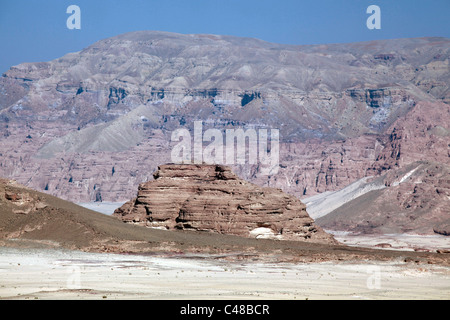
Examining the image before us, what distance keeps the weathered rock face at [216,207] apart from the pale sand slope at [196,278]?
51.5 ft

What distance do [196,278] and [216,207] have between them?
33.6 m

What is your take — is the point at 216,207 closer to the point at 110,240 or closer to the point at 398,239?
the point at 110,240

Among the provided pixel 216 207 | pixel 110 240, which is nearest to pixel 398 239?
pixel 216 207

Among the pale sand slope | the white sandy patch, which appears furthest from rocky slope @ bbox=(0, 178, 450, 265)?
the white sandy patch

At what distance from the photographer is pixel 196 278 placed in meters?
53.3

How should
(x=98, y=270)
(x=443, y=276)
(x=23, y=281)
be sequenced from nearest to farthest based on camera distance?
(x=23, y=281), (x=98, y=270), (x=443, y=276)

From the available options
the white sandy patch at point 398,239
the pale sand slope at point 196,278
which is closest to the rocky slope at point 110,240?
the pale sand slope at point 196,278

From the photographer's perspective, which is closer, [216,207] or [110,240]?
[110,240]

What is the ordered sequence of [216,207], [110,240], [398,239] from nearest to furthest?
[110,240] → [216,207] → [398,239]

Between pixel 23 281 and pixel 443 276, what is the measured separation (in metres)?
29.1
